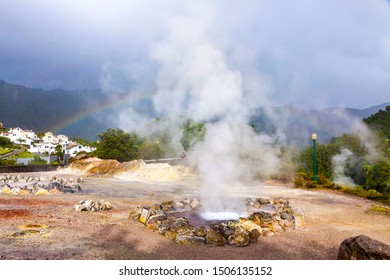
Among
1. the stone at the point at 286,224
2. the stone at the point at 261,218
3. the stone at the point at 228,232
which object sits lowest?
the stone at the point at 286,224

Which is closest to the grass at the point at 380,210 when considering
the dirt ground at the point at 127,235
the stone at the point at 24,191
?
the dirt ground at the point at 127,235

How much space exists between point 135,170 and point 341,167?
62.0 feet

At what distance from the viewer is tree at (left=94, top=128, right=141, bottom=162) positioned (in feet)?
144

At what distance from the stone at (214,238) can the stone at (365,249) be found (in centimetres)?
315

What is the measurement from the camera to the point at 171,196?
18641 millimetres

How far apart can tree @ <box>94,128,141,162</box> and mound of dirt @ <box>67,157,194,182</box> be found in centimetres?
585

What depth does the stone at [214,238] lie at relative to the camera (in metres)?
9.13

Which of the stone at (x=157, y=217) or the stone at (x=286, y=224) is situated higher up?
the stone at (x=157, y=217)

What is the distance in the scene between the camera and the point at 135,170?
32.4 m

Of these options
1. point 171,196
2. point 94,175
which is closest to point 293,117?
point 94,175

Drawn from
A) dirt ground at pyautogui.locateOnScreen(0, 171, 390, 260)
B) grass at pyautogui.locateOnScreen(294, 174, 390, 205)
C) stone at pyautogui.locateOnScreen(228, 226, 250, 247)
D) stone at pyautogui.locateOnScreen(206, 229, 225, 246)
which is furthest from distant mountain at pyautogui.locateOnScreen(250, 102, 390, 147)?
stone at pyautogui.locateOnScreen(206, 229, 225, 246)

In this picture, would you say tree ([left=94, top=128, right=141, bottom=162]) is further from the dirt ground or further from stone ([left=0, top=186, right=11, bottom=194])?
the dirt ground

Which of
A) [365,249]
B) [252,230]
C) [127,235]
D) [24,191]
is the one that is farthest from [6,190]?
[365,249]

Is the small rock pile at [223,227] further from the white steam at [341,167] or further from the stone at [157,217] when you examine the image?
the white steam at [341,167]
